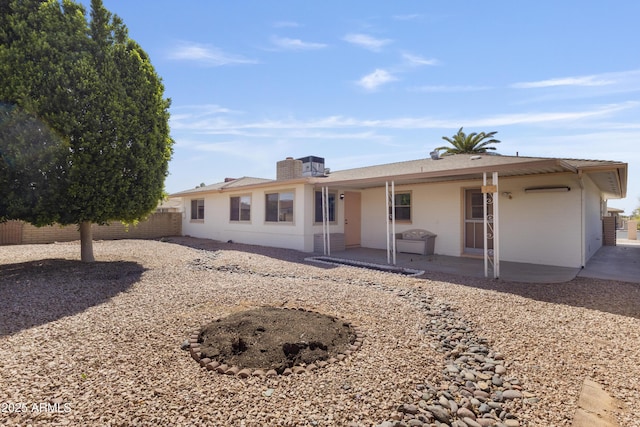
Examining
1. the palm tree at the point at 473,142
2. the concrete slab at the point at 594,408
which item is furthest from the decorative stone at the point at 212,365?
the palm tree at the point at 473,142

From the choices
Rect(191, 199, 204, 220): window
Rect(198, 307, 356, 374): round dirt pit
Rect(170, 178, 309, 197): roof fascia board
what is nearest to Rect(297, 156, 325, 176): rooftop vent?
Rect(170, 178, 309, 197): roof fascia board

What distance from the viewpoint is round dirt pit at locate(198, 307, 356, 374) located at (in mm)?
3205

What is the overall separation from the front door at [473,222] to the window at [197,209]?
13.3m

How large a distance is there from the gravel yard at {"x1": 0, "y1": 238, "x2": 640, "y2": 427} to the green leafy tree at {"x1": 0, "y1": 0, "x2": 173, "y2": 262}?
6.88 feet

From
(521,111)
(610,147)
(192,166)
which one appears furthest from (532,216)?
(192,166)

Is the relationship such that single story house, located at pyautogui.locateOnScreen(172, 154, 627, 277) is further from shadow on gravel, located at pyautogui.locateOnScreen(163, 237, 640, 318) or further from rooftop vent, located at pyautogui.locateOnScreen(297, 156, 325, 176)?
shadow on gravel, located at pyautogui.locateOnScreen(163, 237, 640, 318)

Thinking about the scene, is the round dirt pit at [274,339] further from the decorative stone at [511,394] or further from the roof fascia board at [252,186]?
the roof fascia board at [252,186]

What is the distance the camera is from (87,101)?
714 cm

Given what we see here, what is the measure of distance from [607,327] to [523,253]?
5.74 m

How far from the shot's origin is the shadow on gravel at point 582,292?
17.4 feet

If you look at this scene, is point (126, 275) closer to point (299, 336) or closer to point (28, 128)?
point (28, 128)

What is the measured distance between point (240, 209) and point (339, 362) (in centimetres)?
1250

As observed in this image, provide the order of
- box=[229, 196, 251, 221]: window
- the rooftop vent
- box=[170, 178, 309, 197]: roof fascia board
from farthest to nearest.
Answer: box=[229, 196, 251, 221]: window → the rooftop vent → box=[170, 178, 309, 197]: roof fascia board

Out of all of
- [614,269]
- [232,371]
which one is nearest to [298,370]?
[232,371]
